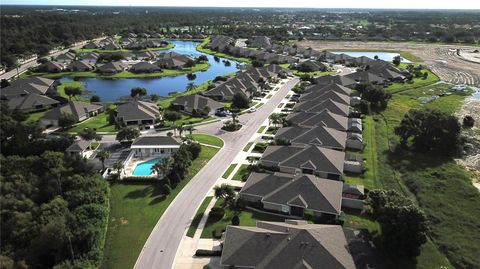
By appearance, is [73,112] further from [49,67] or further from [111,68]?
[49,67]

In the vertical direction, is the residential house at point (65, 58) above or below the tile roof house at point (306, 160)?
A: above

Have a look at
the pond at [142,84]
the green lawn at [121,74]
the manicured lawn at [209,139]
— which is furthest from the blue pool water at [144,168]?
the green lawn at [121,74]

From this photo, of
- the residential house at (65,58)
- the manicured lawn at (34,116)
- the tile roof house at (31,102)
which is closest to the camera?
the manicured lawn at (34,116)

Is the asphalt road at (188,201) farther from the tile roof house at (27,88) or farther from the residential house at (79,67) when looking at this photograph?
the residential house at (79,67)

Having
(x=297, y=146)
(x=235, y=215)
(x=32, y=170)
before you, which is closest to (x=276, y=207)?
(x=235, y=215)

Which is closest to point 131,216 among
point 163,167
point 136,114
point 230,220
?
point 163,167

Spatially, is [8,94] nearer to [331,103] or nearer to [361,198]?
[331,103]
